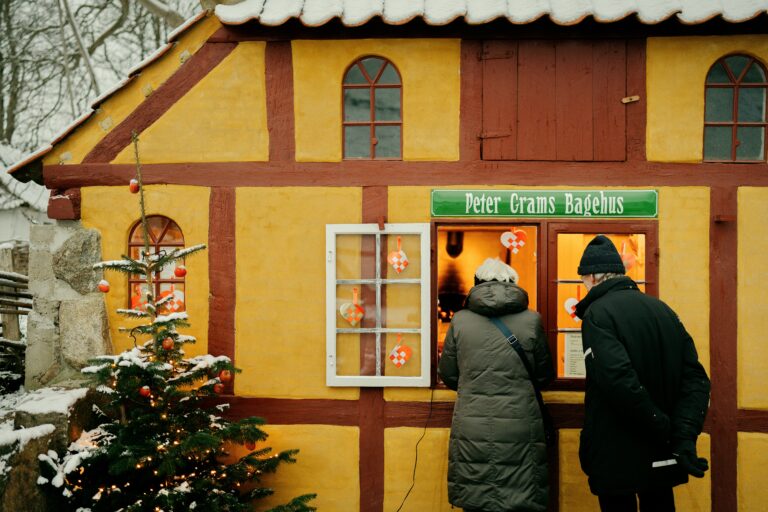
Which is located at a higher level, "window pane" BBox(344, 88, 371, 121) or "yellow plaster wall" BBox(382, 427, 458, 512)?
"window pane" BBox(344, 88, 371, 121)

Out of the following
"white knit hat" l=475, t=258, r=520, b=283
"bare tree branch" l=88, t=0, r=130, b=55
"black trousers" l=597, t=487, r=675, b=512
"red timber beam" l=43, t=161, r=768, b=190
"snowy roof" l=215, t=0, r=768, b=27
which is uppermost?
"bare tree branch" l=88, t=0, r=130, b=55

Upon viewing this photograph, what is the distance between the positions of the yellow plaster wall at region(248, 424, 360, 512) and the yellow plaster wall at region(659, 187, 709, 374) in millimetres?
3050

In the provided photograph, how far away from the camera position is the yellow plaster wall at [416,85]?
17.7ft

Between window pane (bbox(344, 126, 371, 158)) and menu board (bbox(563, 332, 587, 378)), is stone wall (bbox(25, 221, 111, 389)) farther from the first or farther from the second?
menu board (bbox(563, 332, 587, 378))

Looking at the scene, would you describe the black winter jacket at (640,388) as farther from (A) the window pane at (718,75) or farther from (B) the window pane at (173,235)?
(B) the window pane at (173,235)

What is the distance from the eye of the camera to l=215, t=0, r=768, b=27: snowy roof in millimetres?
4961

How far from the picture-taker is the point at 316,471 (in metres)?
5.47

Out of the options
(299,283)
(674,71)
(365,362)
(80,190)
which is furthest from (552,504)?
(80,190)

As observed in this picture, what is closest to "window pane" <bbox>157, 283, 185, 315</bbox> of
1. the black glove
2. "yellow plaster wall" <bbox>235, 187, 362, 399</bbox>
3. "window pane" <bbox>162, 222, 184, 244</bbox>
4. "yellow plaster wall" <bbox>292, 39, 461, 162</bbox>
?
"window pane" <bbox>162, 222, 184, 244</bbox>

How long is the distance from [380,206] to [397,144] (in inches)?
23.0

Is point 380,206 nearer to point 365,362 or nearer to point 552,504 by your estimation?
point 365,362

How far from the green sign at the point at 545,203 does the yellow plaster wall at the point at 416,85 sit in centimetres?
40

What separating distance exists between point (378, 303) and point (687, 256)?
2.71 m

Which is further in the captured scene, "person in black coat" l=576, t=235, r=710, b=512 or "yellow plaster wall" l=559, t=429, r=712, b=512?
"yellow plaster wall" l=559, t=429, r=712, b=512
